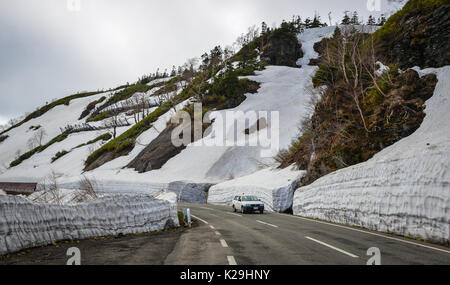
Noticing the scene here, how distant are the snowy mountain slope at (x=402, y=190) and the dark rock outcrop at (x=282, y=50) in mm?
69397

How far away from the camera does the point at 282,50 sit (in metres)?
89.4

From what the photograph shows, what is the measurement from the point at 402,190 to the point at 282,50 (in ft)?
272

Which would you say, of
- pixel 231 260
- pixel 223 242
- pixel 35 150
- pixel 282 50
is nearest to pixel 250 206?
pixel 223 242

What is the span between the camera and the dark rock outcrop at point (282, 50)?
288ft

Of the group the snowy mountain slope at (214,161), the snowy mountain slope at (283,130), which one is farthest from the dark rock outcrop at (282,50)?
the snowy mountain slope at (214,161)

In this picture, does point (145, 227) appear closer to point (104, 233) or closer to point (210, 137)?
point (104, 233)

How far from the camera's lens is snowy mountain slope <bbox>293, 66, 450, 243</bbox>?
9.97 meters

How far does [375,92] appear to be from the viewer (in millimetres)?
25812

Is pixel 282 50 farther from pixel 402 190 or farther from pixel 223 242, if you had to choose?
pixel 223 242

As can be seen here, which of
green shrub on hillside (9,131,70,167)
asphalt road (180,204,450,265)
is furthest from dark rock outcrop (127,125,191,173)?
green shrub on hillside (9,131,70,167)

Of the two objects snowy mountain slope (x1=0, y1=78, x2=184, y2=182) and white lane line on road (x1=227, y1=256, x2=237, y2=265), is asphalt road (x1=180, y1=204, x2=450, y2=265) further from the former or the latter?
snowy mountain slope (x1=0, y1=78, x2=184, y2=182)

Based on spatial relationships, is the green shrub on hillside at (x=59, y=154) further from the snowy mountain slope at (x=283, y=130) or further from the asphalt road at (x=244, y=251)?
the asphalt road at (x=244, y=251)

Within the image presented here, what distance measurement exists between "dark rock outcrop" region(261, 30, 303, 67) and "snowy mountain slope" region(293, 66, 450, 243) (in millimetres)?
69397
